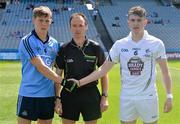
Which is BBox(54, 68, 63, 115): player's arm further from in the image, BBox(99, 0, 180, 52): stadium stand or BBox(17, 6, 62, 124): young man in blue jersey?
BBox(99, 0, 180, 52): stadium stand

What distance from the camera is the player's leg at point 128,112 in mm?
5883

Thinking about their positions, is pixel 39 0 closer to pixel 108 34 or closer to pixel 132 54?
pixel 108 34

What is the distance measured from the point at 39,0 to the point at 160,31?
1490 cm

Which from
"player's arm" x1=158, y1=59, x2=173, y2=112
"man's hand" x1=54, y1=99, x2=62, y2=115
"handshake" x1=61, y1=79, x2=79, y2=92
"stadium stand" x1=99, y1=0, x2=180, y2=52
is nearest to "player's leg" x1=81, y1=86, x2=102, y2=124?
"handshake" x1=61, y1=79, x2=79, y2=92

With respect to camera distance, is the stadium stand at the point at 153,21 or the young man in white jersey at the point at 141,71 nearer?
the young man in white jersey at the point at 141,71

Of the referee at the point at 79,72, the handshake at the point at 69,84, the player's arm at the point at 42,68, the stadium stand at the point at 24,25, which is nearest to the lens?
the player's arm at the point at 42,68

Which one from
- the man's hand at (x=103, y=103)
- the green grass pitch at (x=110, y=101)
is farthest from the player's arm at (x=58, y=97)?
the green grass pitch at (x=110, y=101)

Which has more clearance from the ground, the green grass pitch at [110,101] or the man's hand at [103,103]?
the man's hand at [103,103]

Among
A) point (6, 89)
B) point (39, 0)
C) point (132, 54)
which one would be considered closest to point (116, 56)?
point (132, 54)

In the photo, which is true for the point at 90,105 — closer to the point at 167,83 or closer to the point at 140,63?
the point at 140,63

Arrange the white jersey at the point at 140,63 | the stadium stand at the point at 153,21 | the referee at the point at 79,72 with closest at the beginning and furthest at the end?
the white jersey at the point at 140,63
the referee at the point at 79,72
the stadium stand at the point at 153,21

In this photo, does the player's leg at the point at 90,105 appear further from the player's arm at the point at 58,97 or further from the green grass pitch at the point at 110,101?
the green grass pitch at the point at 110,101

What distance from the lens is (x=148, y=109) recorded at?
5.85m

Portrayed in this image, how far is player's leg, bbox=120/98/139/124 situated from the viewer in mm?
5883
